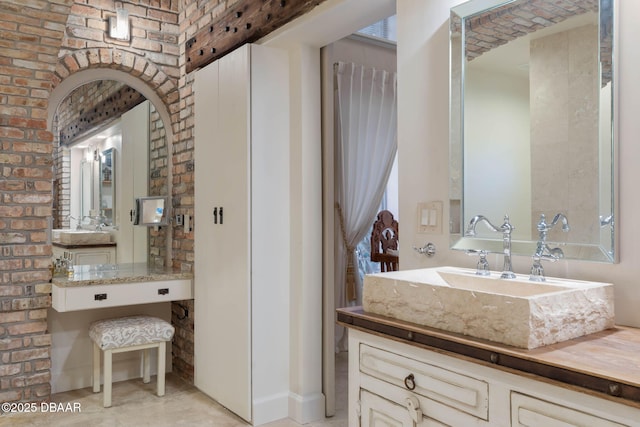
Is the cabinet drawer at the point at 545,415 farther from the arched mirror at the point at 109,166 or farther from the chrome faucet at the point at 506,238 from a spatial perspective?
the arched mirror at the point at 109,166

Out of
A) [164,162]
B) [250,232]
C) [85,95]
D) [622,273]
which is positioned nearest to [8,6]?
[85,95]

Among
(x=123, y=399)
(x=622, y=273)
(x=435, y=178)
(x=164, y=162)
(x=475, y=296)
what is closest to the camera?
(x=475, y=296)

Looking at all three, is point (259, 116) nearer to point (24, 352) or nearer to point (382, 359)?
point (382, 359)

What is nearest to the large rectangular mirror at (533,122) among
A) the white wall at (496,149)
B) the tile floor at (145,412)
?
the white wall at (496,149)

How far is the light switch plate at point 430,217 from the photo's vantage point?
2057mm

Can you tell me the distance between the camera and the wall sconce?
3551 millimetres

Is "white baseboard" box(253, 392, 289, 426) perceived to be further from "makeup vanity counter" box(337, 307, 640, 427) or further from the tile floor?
"makeup vanity counter" box(337, 307, 640, 427)

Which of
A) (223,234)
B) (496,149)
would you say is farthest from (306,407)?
(496,149)

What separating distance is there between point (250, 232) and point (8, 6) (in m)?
1.89

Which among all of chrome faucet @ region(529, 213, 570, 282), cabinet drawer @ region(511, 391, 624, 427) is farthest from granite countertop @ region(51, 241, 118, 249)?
cabinet drawer @ region(511, 391, 624, 427)

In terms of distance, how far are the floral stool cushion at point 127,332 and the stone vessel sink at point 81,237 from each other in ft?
1.88

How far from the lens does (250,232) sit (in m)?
2.93

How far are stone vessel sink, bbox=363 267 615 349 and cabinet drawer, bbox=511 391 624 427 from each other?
0.43ft

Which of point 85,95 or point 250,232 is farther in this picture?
point 85,95
